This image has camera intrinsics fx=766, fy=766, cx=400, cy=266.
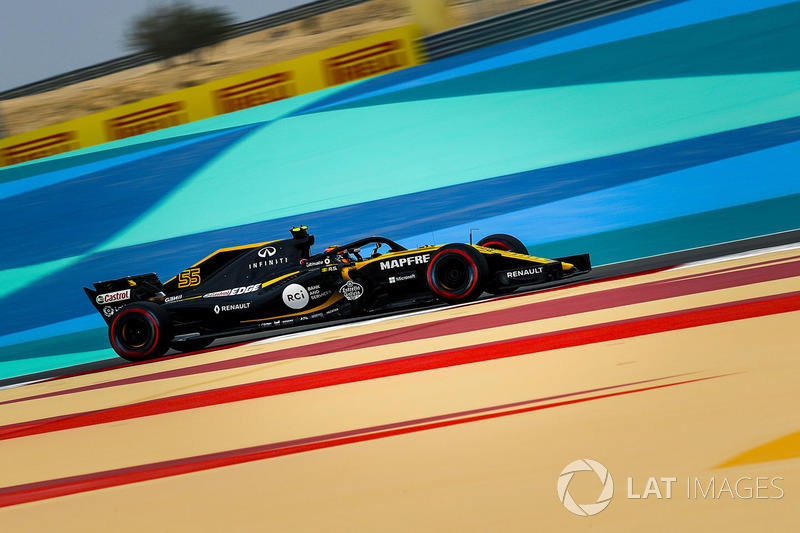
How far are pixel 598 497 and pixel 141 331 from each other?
7502mm

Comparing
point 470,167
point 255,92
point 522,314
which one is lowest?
point 522,314

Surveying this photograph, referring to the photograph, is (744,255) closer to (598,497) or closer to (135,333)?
(598,497)

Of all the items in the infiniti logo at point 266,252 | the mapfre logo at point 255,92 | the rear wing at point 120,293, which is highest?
the mapfre logo at point 255,92

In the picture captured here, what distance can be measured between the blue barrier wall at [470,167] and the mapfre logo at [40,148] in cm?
31

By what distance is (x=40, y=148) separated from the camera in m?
16.2

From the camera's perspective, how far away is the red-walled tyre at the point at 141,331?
826 cm

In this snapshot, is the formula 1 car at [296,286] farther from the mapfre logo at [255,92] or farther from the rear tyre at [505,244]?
the mapfre logo at [255,92]

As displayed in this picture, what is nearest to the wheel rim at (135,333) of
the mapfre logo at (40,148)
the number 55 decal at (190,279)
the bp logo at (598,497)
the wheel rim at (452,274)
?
the number 55 decal at (190,279)

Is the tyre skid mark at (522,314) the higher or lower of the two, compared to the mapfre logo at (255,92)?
lower

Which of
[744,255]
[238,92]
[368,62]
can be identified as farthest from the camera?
[238,92]

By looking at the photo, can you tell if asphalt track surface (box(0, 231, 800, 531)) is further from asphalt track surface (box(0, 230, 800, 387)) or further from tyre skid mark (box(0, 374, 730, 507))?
asphalt track surface (box(0, 230, 800, 387))

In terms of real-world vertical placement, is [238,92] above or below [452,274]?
above

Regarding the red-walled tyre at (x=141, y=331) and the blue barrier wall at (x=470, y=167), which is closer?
the red-walled tyre at (x=141, y=331)

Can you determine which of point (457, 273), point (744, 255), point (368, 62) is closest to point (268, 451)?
point (457, 273)
